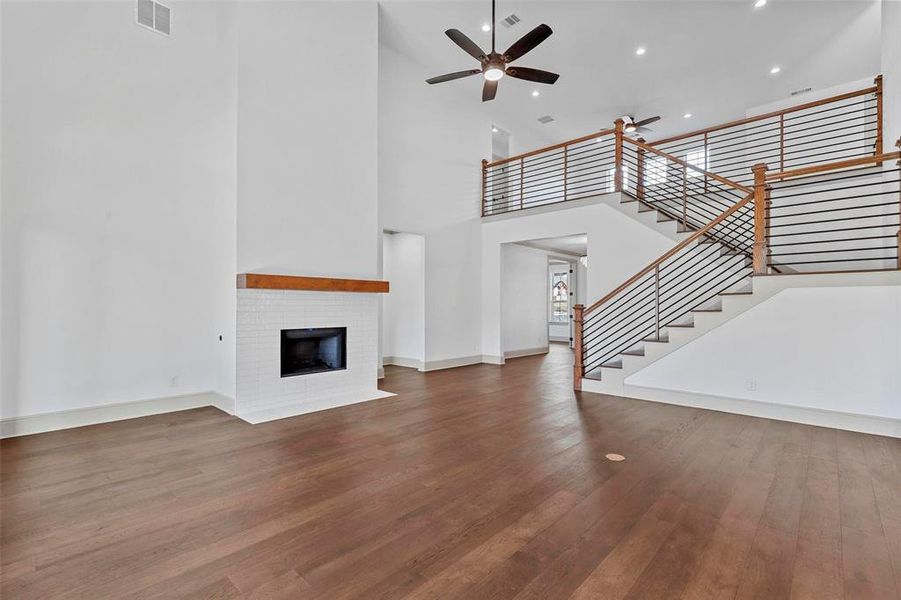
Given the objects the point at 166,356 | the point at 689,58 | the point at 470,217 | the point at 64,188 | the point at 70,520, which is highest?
the point at 689,58

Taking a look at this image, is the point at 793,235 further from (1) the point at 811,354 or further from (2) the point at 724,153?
(2) the point at 724,153

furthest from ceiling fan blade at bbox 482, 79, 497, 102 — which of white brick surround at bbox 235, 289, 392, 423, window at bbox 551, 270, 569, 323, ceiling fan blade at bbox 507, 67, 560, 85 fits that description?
window at bbox 551, 270, 569, 323

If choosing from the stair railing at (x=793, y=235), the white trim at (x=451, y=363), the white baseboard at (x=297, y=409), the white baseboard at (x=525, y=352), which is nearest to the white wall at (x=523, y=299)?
the white baseboard at (x=525, y=352)

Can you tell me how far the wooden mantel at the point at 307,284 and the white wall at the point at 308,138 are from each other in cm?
19

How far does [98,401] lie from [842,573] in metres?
5.88

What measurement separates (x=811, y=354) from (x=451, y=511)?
4.09 m

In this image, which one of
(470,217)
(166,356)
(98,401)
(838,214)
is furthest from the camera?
(470,217)

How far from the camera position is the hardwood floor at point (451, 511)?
1.79m

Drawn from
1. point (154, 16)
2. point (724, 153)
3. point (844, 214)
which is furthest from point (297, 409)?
point (724, 153)

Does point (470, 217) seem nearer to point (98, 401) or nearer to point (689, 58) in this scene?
point (689, 58)

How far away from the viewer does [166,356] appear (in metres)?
4.60

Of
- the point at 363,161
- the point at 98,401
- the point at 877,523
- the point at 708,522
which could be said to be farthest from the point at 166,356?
the point at 877,523

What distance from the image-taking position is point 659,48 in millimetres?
6965

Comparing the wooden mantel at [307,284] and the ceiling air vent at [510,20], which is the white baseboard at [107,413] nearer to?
the wooden mantel at [307,284]
